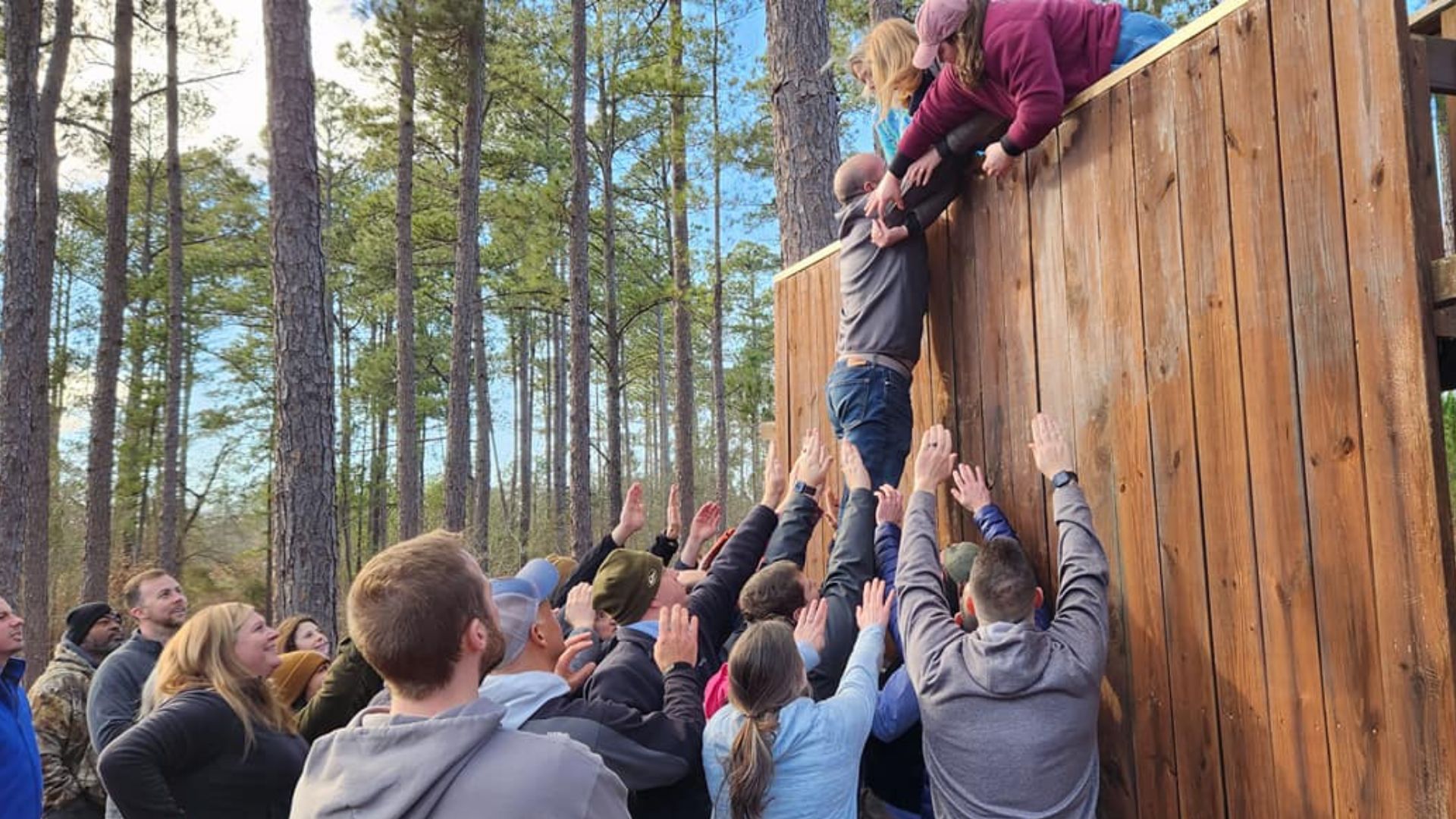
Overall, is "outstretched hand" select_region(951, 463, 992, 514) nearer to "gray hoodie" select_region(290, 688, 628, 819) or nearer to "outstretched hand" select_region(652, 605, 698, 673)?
"outstretched hand" select_region(652, 605, 698, 673)

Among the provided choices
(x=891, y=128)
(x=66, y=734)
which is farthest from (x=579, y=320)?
(x=891, y=128)

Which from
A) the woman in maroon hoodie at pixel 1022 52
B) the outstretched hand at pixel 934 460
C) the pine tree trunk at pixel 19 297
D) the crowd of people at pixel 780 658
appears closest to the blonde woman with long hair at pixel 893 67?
the crowd of people at pixel 780 658

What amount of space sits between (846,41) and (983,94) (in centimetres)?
1514

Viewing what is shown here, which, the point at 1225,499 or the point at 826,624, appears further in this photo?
the point at 826,624

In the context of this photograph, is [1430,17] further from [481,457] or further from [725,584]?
[481,457]

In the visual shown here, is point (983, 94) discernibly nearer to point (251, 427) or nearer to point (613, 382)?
point (613, 382)

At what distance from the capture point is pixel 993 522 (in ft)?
11.6

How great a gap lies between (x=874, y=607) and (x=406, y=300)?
14221 mm

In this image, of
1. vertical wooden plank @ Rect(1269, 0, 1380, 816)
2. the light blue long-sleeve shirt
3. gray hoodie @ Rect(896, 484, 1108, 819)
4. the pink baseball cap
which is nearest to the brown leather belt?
the pink baseball cap

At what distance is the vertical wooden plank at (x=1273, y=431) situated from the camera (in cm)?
240

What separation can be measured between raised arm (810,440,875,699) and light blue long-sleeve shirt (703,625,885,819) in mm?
478

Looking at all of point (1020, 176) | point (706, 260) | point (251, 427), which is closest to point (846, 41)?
point (706, 260)

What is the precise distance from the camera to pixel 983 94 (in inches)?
131

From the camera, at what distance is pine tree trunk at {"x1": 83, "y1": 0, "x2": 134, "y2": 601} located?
1338 cm
